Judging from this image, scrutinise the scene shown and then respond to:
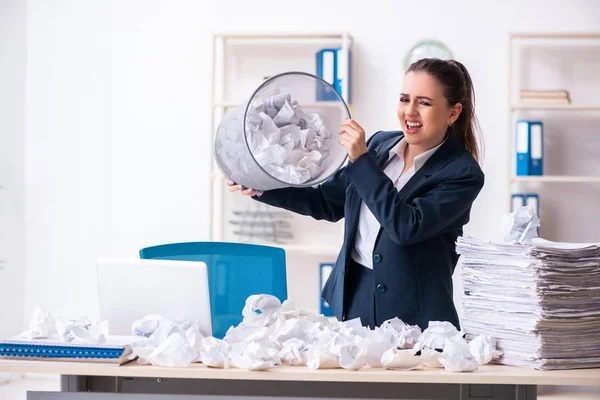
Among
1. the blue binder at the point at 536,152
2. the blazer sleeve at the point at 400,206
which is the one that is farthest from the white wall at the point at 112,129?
the blazer sleeve at the point at 400,206

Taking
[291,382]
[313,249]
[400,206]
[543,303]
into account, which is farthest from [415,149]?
[313,249]

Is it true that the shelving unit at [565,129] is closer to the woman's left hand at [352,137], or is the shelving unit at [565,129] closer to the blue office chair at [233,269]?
the blue office chair at [233,269]

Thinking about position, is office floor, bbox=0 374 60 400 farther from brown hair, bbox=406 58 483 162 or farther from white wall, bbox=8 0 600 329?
brown hair, bbox=406 58 483 162

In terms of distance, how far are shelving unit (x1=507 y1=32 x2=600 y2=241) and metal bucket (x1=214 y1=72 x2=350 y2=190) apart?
2.63 metres

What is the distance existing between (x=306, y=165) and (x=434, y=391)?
0.58 m

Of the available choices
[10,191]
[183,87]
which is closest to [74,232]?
[10,191]

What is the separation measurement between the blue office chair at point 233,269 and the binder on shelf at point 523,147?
2076 mm

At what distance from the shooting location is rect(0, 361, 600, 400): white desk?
150cm

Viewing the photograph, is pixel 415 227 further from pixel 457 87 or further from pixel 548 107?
pixel 548 107

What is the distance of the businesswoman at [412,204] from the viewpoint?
185 cm

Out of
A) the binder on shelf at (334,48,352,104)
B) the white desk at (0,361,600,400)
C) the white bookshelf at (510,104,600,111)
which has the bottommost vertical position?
the white desk at (0,361,600,400)

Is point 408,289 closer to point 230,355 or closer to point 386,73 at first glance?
point 230,355

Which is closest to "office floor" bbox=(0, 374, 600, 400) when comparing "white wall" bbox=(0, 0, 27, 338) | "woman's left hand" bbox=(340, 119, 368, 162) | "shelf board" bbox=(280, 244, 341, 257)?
"white wall" bbox=(0, 0, 27, 338)

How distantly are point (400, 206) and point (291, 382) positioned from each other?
0.51 metres
